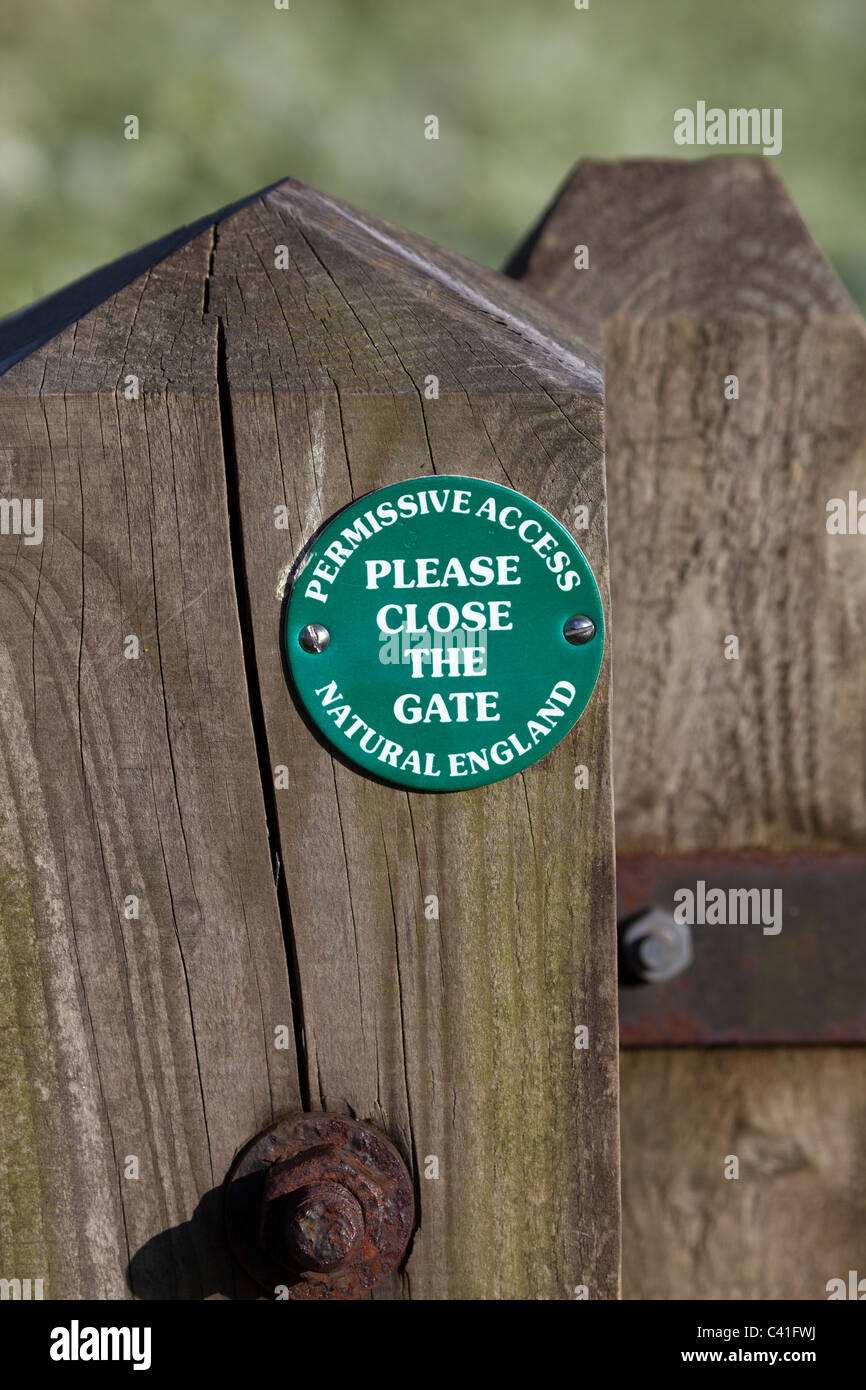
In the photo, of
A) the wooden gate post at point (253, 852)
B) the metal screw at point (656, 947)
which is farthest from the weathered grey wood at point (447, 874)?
the metal screw at point (656, 947)

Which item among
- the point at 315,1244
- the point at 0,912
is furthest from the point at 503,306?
the point at 315,1244

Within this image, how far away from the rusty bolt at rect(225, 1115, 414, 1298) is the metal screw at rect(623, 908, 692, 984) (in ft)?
1.81

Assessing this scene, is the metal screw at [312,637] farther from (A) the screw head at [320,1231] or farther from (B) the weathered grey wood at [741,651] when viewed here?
(B) the weathered grey wood at [741,651]

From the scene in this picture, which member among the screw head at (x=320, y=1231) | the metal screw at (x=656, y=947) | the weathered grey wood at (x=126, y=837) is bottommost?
the screw head at (x=320, y=1231)

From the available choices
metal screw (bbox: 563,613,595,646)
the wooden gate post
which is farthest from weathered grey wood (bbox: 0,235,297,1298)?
metal screw (bbox: 563,613,595,646)

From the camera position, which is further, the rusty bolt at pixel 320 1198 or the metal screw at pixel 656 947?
the metal screw at pixel 656 947

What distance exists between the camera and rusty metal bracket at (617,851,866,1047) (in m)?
1.45

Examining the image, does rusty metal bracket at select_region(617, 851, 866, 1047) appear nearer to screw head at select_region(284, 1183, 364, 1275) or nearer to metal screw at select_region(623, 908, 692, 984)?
metal screw at select_region(623, 908, 692, 984)

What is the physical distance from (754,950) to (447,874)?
68 cm

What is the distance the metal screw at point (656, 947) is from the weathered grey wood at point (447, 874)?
0.47 meters

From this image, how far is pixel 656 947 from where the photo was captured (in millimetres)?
1426

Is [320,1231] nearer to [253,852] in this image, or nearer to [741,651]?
[253,852]

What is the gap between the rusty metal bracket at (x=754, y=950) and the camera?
1.45m

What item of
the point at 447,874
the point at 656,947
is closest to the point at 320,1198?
the point at 447,874
